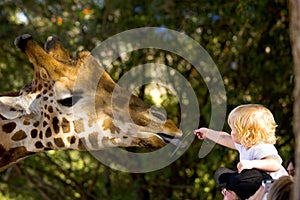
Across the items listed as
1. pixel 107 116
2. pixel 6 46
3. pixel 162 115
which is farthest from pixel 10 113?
pixel 6 46

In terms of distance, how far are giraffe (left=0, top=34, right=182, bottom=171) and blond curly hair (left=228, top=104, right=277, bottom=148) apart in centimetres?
93

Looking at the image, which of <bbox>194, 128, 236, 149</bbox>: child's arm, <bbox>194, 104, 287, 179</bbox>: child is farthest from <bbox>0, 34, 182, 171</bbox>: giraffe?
<bbox>194, 104, 287, 179</bbox>: child

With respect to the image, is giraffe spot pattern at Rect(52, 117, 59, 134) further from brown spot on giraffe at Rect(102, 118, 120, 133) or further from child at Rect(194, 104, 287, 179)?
child at Rect(194, 104, 287, 179)

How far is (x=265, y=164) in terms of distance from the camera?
328 centimetres

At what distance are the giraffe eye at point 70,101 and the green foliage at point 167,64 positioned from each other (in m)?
2.05

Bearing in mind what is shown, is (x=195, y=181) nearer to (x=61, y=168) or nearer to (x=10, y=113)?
→ (x=61, y=168)

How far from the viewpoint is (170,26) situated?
22.2 feet

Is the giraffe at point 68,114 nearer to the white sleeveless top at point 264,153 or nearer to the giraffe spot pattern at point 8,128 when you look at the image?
the giraffe spot pattern at point 8,128

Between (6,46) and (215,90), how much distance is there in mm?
2110

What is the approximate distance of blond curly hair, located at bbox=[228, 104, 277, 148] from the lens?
336 cm

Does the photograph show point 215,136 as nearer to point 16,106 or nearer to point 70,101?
point 70,101

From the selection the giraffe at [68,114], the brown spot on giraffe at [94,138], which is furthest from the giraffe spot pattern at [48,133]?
the brown spot on giraffe at [94,138]

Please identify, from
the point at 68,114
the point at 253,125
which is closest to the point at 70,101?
the point at 68,114

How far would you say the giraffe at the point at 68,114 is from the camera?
434cm
